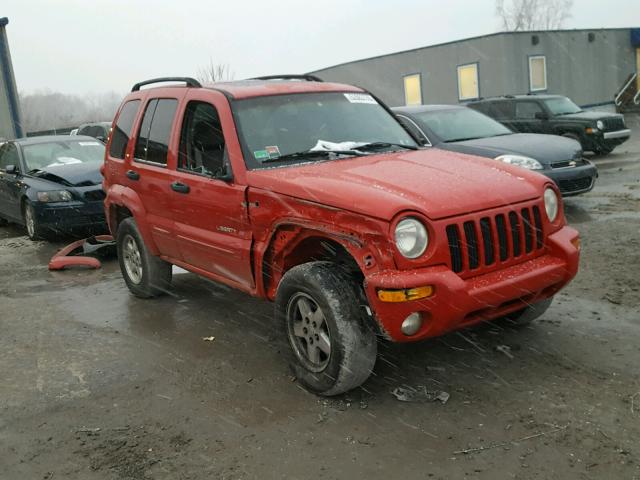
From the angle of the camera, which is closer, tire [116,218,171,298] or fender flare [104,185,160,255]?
fender flare [104,185,160,255]

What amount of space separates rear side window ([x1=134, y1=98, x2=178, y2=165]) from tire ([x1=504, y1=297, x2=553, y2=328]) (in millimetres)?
2987

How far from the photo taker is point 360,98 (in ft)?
18.0

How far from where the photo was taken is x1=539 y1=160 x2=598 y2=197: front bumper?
897cm

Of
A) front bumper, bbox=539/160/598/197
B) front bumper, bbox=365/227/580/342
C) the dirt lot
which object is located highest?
front bumper, bbox=365/227/580/342

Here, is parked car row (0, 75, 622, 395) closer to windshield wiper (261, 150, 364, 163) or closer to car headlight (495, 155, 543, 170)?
windshield wiper (261, 150, 364, 163)

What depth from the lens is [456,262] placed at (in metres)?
3.73

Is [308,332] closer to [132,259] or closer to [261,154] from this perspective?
[261,154]

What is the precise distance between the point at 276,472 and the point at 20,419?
1.79m

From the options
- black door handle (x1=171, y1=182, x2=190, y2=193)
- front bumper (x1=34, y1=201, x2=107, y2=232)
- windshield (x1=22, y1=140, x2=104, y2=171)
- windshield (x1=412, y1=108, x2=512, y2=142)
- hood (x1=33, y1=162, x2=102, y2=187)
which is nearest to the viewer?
black door handle (x1=171, y1=182, x2=190, y2=193)

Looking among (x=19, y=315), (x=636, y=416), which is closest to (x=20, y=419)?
(x=19, y=315)

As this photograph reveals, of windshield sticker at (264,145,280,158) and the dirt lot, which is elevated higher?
windshield sticker at (264,145,280,158)

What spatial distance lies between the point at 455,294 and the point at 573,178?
6263 mm

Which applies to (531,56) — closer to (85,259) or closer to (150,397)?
(85,259)

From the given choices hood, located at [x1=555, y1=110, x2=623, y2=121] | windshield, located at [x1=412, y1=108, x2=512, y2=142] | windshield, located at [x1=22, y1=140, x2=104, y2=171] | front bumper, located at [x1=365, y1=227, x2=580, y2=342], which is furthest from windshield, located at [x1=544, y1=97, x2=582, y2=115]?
front bumper, located at [x1=365, y1=227, x2=580, y2=342]
